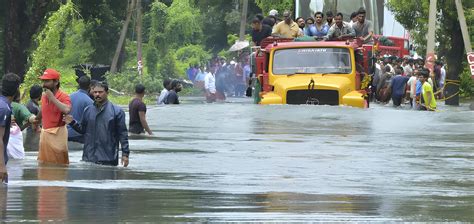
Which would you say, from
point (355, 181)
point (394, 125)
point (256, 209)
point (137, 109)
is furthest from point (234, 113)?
point (256, 209)

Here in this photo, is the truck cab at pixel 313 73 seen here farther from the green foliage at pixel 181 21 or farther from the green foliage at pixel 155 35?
the green foliage at pixel 181 21

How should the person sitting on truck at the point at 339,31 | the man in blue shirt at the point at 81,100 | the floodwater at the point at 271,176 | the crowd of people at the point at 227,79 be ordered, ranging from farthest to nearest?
1. the crowd of people at the point at 227,79
2. the person sitting on truck at the point at 339,31
3. the man in blue shirt at the point at 81,100
4. the floodwater at the point at 271,176

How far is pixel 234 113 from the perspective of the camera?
30.7m

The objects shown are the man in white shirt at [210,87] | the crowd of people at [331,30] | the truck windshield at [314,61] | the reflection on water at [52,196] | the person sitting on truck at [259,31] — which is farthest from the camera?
the man in white shirt at [210,87]

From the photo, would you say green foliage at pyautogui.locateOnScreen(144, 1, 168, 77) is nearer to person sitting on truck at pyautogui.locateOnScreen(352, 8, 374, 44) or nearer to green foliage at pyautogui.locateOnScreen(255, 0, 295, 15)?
green foliage at pyautogui.locateOnScreen(255, 0, 295, 15)

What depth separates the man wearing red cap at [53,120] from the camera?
57.8 feet

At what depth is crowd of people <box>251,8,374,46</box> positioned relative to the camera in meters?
32.7

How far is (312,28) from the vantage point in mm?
34219

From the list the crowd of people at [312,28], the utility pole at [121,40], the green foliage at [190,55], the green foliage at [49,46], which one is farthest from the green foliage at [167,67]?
the crowd of people at [312,28]

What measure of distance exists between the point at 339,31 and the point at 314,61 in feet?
4.46

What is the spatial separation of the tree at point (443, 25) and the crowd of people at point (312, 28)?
45.5 ft

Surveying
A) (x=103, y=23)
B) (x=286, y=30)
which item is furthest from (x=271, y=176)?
(x=103, y=23)

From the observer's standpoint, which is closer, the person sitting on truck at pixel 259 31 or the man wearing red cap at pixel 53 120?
the man wearing red cap at pixel 53 120

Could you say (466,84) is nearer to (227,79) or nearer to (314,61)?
(227,79)
